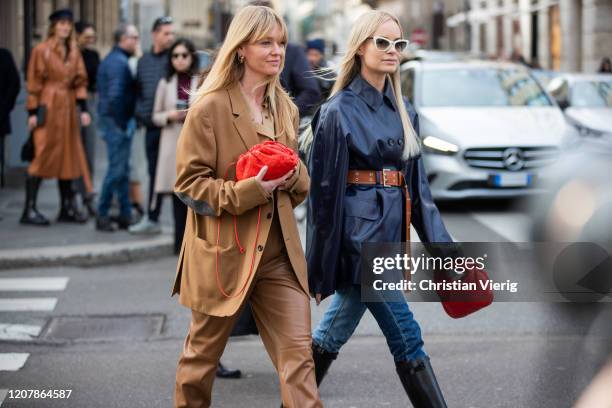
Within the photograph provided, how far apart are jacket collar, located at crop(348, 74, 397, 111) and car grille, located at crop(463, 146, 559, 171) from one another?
27.5 feet

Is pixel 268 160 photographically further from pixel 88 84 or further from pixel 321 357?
pixel 88 84

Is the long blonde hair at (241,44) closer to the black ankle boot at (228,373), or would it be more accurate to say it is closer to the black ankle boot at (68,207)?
the black ankle boot at (228,373)

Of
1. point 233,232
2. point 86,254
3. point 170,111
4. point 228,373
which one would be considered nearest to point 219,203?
point 233,232

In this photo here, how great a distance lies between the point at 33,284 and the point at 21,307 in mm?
904

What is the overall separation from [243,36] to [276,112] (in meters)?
0.35

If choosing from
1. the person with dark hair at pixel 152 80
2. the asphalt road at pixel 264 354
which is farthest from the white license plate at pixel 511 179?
the asphalt road at pixel 264 354

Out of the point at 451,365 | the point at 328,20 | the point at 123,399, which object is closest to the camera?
the point at 123,399

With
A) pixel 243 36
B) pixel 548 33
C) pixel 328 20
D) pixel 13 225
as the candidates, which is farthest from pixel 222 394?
pixel 328 20

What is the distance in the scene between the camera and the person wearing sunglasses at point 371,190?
15.3 feet

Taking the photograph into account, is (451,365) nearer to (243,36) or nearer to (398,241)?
(398,241)

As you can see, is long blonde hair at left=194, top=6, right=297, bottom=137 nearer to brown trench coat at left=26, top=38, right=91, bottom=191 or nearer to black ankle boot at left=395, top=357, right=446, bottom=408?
black ankle boot at left=395, top=357, right=446, bottom=408

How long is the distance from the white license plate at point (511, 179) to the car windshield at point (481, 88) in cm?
143

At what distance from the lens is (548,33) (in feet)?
136

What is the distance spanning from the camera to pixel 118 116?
420 inches
